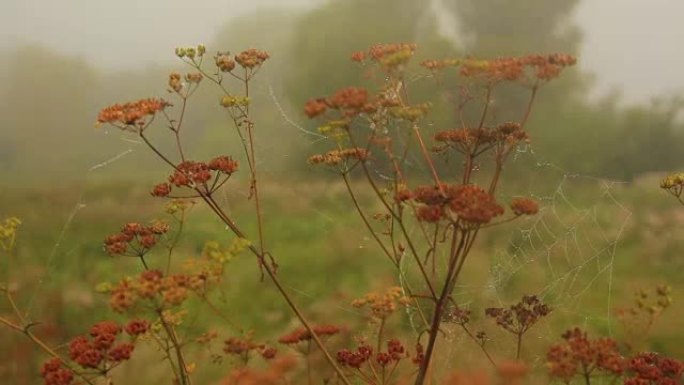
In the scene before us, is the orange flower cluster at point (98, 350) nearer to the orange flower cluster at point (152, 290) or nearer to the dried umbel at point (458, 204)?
the orange flower cluster at point (152, 290)

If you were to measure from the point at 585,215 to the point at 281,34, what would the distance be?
4.49 ft

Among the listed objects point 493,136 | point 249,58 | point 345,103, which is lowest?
point 345,103

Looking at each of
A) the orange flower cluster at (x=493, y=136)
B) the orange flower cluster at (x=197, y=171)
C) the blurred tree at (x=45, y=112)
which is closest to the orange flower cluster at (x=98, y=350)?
the orange flower cluster at (x=197, y=171)

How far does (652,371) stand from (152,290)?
891 mm

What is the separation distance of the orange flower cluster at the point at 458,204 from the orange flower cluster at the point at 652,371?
0.44 m

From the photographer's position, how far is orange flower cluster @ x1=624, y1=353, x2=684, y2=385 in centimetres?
132

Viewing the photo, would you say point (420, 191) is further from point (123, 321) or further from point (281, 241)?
point (123, 321)

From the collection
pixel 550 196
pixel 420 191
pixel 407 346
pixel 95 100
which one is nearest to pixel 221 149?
pixel 95 100

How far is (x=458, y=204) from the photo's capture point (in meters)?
1.12

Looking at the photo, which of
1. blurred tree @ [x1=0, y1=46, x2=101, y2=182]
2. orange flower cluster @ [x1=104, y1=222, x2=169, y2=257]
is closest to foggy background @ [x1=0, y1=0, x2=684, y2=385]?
blurred tree @ [x1=0, y1=46, x2=101, y2=182]

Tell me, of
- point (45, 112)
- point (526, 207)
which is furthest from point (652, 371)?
point (45, 112)

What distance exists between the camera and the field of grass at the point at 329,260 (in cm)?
253

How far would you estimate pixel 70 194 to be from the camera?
2596 mm

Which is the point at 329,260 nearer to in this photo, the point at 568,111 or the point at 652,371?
the point at 568,111
